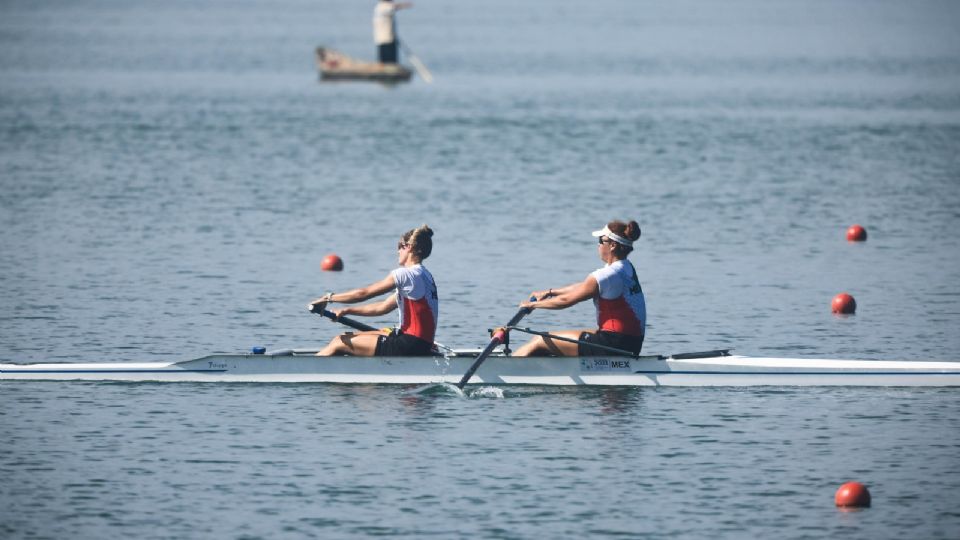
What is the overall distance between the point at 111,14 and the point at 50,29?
122 feet

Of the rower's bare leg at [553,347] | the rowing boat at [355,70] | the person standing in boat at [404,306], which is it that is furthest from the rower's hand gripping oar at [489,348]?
the rowing boat at [355,70]

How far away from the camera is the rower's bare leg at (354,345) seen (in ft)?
64.3

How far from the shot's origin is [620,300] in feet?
63.0

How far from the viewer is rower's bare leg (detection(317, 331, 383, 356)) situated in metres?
19.6

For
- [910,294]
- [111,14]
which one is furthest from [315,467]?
[111,14]

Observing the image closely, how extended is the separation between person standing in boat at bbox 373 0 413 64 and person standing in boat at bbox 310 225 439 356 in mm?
51762

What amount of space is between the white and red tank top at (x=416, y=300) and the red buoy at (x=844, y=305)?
27.6ft

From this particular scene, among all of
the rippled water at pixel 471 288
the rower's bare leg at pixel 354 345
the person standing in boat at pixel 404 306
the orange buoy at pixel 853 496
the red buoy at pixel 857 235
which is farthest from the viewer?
the red buoy at pixel 857 235

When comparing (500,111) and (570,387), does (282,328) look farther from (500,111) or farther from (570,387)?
(500,111)

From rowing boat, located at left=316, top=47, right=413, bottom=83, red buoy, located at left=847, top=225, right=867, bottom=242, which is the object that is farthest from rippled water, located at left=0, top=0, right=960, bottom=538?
rowing boat, located at left=316, top=47, right=413, bottom=83

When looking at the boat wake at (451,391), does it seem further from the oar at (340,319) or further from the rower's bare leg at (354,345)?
the rower's bare leg at (354,345)

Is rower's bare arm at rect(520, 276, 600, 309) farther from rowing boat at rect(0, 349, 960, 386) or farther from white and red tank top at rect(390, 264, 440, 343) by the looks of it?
white and red tank top at rect(390, 264, 440, 343)

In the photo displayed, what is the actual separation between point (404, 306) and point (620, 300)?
2426 mm

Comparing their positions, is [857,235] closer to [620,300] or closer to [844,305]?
[844,305]
